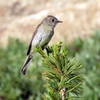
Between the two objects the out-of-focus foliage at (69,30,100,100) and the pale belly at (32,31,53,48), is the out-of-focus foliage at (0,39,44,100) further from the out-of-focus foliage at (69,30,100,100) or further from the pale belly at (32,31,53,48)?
the pale belly at (32,31,53,48)

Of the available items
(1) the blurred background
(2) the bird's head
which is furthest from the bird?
(1) the blurred background

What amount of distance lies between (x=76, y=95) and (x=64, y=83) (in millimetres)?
92

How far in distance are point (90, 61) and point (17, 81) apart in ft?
4.82

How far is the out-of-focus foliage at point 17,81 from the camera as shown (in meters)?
8.80

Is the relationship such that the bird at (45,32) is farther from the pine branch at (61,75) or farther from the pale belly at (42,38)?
the pine branch at (61,75)

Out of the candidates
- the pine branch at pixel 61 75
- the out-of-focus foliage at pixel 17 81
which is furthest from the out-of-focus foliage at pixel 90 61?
the pine branch at pixel 61 75

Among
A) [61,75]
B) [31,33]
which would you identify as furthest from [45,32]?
[31,33]

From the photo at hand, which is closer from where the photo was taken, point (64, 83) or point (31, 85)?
point (64, 83)

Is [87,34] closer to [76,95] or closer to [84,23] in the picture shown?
[84,23]

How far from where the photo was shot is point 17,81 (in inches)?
371

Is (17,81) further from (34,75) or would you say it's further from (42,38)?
(42,38)

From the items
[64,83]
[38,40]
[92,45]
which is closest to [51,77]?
[64,83]

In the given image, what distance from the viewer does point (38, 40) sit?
534cm

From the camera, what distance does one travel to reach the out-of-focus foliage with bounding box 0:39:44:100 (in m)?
8.80
